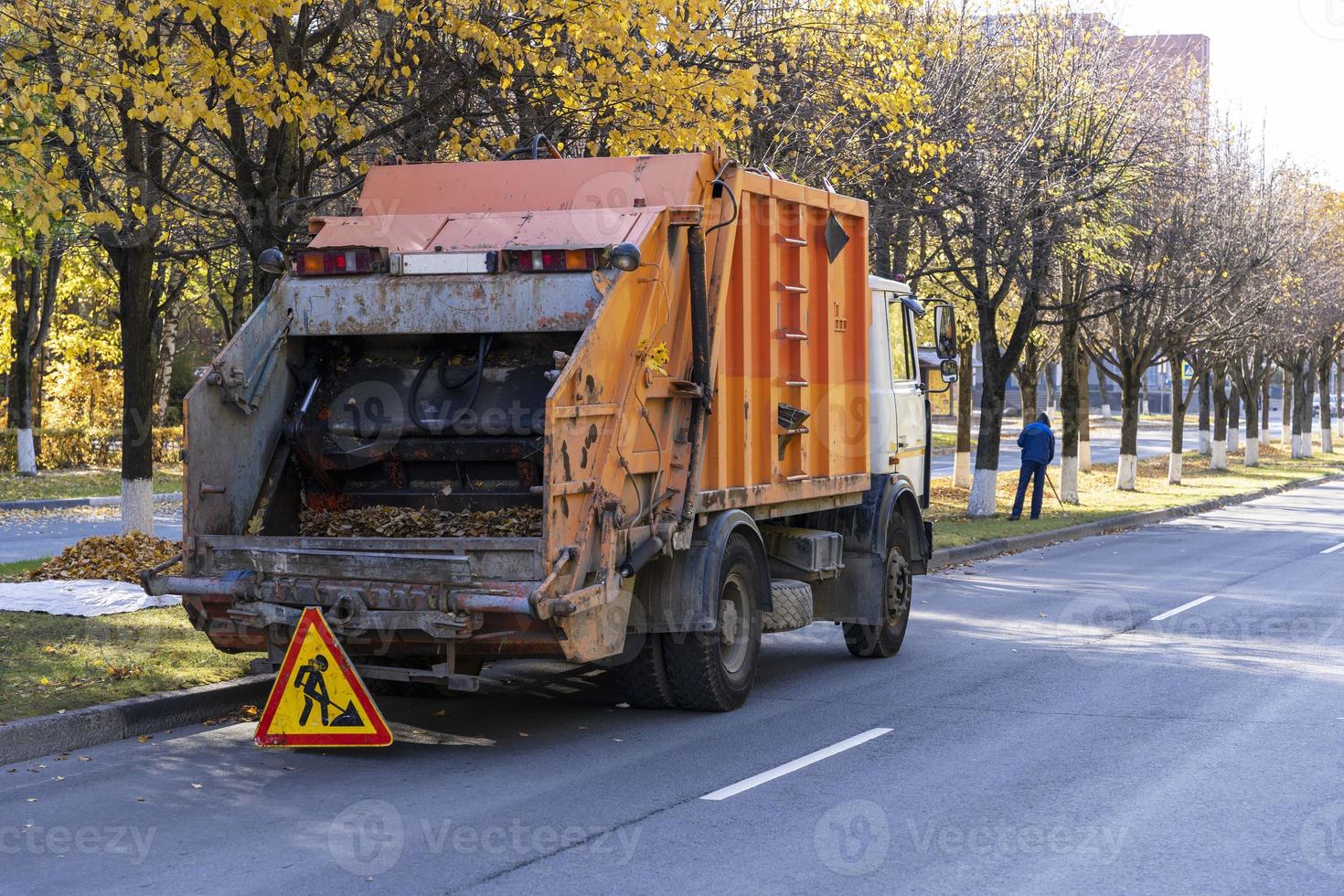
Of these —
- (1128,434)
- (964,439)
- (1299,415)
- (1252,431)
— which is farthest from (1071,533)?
(1299,415)

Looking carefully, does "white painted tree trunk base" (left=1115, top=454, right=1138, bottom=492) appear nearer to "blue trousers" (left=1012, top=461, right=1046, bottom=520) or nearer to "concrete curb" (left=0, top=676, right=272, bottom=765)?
"blue trousers" (left=1012, top=461, right=1046, bottom=520)

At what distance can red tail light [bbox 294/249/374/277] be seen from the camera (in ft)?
28.1

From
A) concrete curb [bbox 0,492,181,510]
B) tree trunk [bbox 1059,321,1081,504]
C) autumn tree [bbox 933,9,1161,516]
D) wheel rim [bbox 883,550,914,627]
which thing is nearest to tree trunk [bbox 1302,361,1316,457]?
tree trunk [bbox 1059,321,1081,504]

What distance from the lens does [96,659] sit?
9375mm

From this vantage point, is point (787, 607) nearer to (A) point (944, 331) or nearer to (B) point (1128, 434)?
(A) point (944, 331)

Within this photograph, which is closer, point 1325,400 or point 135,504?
point 135,504

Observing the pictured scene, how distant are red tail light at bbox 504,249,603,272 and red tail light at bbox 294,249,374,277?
0.83 m

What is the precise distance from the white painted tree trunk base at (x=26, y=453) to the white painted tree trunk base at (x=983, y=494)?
17958 millimetres

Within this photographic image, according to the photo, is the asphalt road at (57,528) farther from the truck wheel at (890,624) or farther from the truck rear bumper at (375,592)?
the truck wheel at (890,624)

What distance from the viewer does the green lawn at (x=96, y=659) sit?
843cm

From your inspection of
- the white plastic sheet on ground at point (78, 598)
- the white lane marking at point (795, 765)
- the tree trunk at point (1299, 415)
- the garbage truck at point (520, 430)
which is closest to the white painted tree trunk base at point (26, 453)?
the white plastic sheet on ground at point (78, 598)

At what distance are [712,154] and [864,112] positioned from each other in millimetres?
8919

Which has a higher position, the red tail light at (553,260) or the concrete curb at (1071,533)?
the red tail light at (553,260)

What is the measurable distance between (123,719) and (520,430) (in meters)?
2.63
